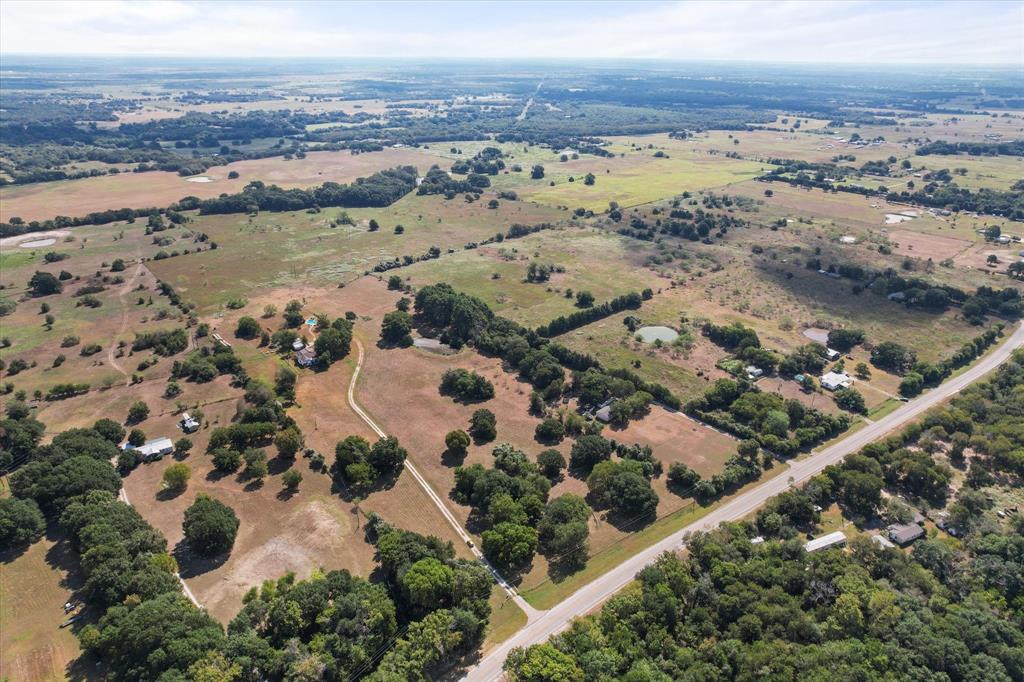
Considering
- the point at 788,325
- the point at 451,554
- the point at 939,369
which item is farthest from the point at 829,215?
the point at 451,554

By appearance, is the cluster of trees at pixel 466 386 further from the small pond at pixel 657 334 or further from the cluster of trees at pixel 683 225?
the cluster of trees at pixel 683 225

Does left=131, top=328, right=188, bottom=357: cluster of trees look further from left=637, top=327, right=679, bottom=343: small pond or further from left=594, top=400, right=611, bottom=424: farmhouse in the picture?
left=637, top=327, right=679, bottom=343: small pond

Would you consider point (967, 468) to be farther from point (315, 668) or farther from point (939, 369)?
point (315, 668)

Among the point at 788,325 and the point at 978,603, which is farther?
the point at 788,325

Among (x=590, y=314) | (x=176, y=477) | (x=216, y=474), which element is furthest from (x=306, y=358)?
(x=590, y=314)

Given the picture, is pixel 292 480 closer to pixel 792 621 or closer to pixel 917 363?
pixel 792 621

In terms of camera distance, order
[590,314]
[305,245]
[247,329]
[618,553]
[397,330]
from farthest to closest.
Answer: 1. [305,245]
2. [590,314]
3. [247,329]
4. [397,330]
5. [618,553]
